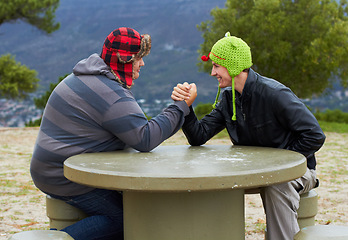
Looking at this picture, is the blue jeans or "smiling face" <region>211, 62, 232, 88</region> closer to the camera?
the blue jeans

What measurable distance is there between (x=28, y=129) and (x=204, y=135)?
1110cm

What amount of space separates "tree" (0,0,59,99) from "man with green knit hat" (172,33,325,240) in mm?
13290

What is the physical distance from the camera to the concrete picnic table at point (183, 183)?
227cm

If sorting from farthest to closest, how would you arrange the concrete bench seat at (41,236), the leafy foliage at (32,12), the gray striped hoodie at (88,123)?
the leafy foliage at (32,12) → the gray striped hoodie at (88,123) → the concrete bench seat at (41,236)

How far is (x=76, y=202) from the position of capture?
3.02 meters

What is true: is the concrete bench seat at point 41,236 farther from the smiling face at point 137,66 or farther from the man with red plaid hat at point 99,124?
the smiling face at point 137,66

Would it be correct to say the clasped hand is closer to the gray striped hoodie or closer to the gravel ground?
the gray striped hoodie

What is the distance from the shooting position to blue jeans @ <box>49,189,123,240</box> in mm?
2920

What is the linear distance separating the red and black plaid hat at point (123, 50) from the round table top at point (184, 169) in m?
0.48

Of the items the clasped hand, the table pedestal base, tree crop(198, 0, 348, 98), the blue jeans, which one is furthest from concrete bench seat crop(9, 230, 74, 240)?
tree crop(198, 0, 348, 98)

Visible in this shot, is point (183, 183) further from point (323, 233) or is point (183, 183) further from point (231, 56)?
point (231, 56)

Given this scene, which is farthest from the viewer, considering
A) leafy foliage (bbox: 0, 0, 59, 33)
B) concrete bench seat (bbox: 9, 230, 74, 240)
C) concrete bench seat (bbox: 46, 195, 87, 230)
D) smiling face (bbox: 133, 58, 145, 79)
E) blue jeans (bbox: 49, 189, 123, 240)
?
leafy foliage (bbox: 0, 0, 59, 33)

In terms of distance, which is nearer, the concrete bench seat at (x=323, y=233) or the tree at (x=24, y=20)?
the concrete bench seat at (x=323, y=233)

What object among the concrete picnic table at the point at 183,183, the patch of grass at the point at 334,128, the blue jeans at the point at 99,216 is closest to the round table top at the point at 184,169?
the concrete picnic table at the point at 183,183
